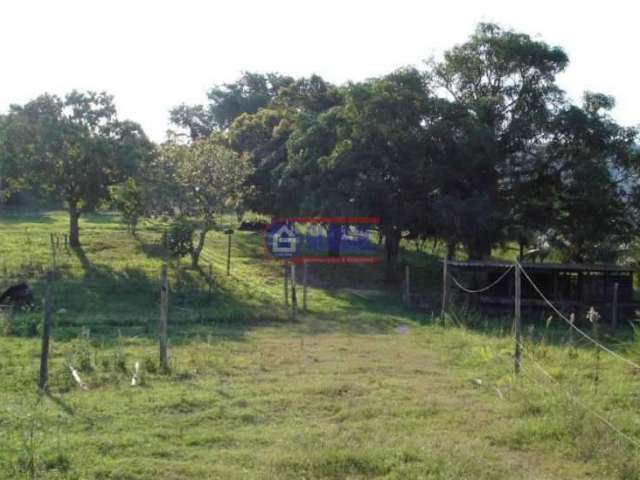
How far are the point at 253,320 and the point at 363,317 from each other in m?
3.04

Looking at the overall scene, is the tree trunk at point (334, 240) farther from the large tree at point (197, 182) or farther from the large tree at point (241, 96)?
the large tree at point (241, 96)

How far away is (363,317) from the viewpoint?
18.6m

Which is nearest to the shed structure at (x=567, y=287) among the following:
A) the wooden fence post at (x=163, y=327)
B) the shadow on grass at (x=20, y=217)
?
the wooden fence post at (x=163, y=327)

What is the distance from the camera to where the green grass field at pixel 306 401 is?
604 cm

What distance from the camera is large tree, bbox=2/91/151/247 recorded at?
22.5 metres

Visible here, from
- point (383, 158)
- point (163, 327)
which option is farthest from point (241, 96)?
point (163, 327)

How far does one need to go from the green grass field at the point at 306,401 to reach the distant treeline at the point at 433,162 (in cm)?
648

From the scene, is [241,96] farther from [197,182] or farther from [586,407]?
[586,407]

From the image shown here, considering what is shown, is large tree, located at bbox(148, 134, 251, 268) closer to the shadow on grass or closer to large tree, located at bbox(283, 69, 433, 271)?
large tree, located at bbox(283, 69, 433, 271)

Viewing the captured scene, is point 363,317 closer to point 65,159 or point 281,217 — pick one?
point 65,159

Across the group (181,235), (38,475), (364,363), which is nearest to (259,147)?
(181,235)

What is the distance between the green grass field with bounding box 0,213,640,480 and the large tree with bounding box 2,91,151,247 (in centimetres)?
612

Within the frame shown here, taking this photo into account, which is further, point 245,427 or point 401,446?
point 245,427

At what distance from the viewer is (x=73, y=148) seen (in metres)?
22.5
